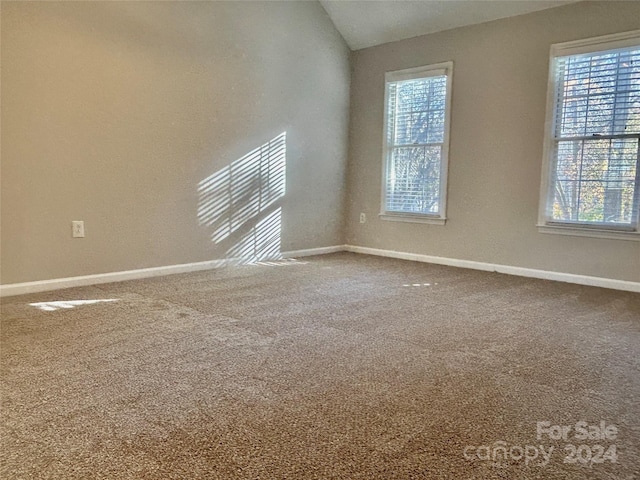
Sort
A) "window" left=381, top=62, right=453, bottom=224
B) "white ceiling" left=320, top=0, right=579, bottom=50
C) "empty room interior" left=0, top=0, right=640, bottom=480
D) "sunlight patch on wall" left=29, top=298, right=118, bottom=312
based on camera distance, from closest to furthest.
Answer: "empty room interior" left=0, top=0, right=640, bottom=480 → "sunlight patch on wall" left=29, top=298, right=118, bottom=312 → "white ceiling" left=320, top=0, right=579, bottom=50 → "window" left=381, top=62, right=453, bottom=224

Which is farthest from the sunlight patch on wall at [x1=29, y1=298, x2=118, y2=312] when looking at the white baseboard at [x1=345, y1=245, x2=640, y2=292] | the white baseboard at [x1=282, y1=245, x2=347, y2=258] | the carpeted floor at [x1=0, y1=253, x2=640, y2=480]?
the white baseboard at [x1=345, y1=245, x2=640, y2=292]

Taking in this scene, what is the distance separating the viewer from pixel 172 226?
412cm

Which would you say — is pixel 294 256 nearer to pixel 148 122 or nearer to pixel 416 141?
pixel 416 141

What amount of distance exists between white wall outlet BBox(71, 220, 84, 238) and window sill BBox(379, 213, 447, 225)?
9.91ft

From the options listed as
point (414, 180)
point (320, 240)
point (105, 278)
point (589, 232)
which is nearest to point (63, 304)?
point (105, 278)

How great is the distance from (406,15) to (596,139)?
6.96 ft

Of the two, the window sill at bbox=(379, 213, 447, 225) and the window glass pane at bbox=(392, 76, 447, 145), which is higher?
the window glass pane at bbox=(392, 76, 447, 145)

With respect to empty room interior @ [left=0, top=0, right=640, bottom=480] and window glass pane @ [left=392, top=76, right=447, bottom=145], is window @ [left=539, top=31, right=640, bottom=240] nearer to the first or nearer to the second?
empty room interior @ [left=0, top=0, right=640, bottom=480]

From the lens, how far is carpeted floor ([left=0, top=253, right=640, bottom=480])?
139 centimetres

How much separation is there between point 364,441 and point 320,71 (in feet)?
14.6

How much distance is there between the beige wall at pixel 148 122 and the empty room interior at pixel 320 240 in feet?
0.06

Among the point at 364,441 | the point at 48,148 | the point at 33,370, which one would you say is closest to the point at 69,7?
the point at 48,148

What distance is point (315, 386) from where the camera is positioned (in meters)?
1.89

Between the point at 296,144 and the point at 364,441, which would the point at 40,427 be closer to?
the point at 364,441
